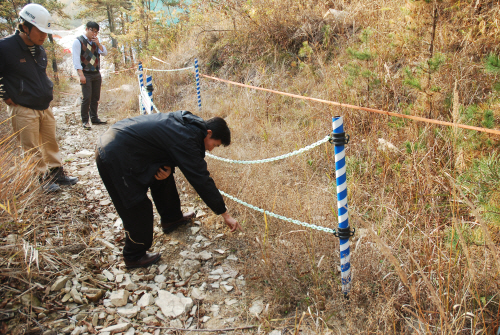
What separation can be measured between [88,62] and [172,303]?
607 centimetres

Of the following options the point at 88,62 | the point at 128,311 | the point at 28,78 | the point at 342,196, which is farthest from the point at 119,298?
the point at 88,62

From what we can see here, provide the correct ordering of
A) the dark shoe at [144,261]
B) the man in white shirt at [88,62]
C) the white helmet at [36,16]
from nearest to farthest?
the dark shoe at [144,261] < the white helmet at [36,16] < the man in white shirt at [88,62]

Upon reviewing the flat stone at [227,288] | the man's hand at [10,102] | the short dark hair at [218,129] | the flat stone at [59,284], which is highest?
the man's hand at [10,102]

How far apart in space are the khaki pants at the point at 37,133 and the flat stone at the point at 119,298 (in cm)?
177

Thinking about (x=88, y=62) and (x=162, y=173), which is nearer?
(x=162, y=173)

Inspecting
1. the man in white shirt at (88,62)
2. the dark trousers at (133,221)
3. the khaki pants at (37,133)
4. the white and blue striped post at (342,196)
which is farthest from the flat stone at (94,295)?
the man in white shirt at (88,62)

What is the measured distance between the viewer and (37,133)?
3.70 meters

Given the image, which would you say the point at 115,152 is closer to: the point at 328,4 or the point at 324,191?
the point at 324,191

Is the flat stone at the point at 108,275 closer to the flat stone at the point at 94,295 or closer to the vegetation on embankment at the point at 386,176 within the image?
the flat stone at the point at 94,295

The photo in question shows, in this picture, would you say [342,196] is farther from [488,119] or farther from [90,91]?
[90,91]

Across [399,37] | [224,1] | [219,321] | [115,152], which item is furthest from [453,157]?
[224,1]

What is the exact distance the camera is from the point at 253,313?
226 centimetres

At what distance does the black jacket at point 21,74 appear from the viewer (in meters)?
3.32

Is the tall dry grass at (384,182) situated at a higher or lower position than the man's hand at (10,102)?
lower
